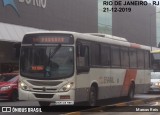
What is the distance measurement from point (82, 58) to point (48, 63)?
4.68ft

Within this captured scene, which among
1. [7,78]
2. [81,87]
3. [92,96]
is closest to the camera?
[81,87]

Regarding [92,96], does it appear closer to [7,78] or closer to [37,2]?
[7,78]

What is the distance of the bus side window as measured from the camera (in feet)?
59.2

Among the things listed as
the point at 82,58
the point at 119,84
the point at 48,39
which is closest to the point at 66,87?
the point at 82,58

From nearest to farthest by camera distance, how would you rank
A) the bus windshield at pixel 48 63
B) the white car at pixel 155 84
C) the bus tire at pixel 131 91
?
the bus windshield at pixel 48 63
the bus tire at pixel 131 91
the white car at pixel 155 84

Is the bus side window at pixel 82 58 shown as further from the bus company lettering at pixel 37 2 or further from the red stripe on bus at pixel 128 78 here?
the bus company lettering at pixel 37 2

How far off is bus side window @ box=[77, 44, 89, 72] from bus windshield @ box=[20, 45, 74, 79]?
1.32 ft

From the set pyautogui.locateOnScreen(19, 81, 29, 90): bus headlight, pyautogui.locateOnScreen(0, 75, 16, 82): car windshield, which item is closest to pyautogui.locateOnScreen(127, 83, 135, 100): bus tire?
pyautogui.locateOnScreen(0, 75, 16, 82): car windshield

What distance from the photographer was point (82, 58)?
18.4 m

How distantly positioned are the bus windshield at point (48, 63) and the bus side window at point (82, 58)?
1.32ft

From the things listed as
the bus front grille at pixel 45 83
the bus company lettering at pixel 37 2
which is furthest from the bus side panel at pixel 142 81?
the bus company lettering at pixel 37 2

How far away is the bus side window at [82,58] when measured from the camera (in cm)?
1805

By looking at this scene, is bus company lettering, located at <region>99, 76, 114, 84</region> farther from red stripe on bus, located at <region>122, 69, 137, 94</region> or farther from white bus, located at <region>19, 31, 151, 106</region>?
red stripe on bus, located at <region>122, 69, 137, 94</region>

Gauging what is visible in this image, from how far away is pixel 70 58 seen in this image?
17.7m
